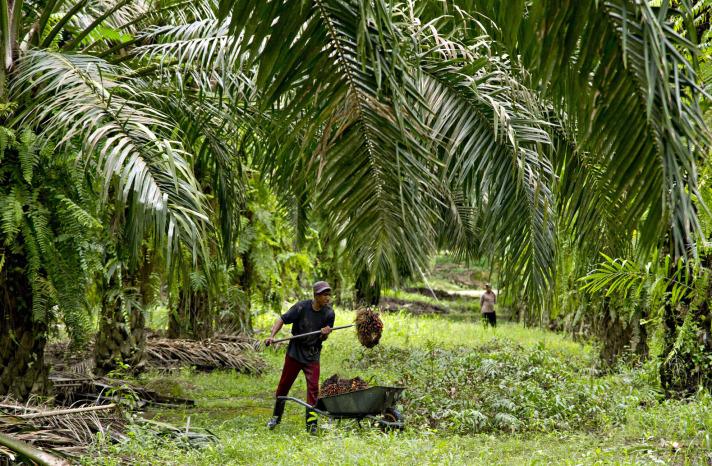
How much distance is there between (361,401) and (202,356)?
597 centimetres

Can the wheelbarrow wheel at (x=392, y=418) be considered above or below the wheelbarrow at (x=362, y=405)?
below

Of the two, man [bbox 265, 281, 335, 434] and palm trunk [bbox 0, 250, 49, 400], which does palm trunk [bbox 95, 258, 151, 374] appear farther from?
palm trunk [bbox 0, 250, 49, 400]

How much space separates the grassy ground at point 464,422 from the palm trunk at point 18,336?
971 mm

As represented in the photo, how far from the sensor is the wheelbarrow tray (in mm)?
8352

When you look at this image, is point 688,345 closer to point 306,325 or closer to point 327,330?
point 327,330

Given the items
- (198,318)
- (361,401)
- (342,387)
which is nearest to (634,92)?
(361,401)

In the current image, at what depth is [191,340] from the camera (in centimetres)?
1470

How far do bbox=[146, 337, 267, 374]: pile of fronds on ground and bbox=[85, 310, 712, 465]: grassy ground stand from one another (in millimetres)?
371

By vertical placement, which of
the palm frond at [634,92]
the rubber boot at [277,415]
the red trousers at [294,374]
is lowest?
the rubber boot at [277,415]

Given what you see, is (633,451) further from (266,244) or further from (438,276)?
(438,276)

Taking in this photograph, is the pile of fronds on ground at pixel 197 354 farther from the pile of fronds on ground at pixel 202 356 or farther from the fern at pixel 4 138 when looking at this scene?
the fern at pixel 4 138

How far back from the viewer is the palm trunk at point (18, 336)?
6574 millimetres

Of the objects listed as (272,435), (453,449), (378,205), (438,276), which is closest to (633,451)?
(453,449)

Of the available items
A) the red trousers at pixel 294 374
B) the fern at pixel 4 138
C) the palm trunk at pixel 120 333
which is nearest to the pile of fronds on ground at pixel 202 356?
the palm trunk at pixel 120 333
